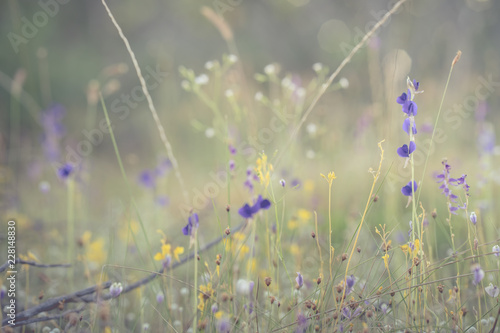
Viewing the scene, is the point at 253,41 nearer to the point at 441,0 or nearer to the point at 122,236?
the point at 441,0

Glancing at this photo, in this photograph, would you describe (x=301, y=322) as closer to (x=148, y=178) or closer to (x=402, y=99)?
(x=402, y=99)

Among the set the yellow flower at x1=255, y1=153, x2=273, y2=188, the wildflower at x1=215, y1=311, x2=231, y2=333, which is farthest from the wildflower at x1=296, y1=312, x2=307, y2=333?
the yellow flower at x1=255, y1=153, x2=273, y2=188

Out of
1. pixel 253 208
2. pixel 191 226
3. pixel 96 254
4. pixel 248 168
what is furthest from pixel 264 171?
pixel 96 254

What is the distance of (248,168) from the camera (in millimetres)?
1521

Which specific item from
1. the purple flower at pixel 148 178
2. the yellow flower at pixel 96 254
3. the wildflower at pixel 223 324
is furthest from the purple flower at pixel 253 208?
the purple flower at pixel 148 178

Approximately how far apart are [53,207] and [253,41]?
5.69 metres

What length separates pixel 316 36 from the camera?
29.8ft

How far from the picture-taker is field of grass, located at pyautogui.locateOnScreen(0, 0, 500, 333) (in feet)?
4.01

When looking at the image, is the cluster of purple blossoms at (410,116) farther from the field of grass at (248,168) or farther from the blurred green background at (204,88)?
the blurred green background at (204,88)

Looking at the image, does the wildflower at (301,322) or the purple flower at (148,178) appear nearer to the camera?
the wildflower at (301,322)

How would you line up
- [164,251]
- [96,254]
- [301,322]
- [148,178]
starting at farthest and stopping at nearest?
[148,178] → [96,254] → [164,251] → [301,322]

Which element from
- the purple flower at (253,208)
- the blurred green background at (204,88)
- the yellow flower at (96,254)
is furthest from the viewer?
the blurred green background at (204,88)

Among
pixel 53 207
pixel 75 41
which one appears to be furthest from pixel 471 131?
pixel 75 41

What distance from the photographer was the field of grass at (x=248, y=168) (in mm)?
1223
